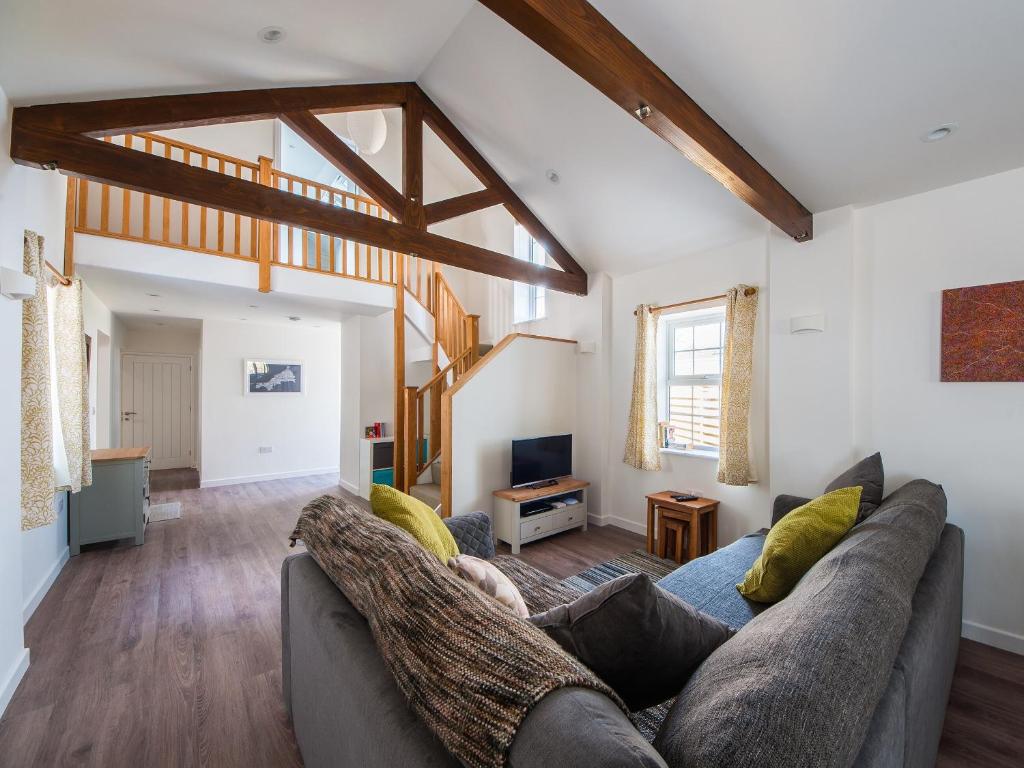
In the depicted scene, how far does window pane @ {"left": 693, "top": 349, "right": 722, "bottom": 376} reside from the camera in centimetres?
380

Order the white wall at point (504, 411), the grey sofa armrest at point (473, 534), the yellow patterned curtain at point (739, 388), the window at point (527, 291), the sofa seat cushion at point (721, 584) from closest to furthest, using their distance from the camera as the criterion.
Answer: the sofa seat cushion at point (721, 584), the grey sofa armrest at point (473, 534), the yellow patterned curtain at point (739, 388), the white wall at point (504, 411), the window at point (527, 291)

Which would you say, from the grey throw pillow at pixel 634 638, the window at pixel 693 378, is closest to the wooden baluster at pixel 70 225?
the grey throw pillow at pixel 634 638

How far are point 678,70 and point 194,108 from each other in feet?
9.04

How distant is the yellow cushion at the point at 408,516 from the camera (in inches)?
67.4

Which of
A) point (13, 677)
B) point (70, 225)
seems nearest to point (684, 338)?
point (13, 677)

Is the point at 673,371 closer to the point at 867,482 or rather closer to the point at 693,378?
the point at 693,378

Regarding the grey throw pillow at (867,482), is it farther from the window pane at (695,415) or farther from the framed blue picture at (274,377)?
the framed blue picture at (274,377)

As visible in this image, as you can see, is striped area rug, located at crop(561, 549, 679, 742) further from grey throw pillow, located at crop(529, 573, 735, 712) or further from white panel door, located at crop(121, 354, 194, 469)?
white panel door, located at crop(121, 354, 194, 469)

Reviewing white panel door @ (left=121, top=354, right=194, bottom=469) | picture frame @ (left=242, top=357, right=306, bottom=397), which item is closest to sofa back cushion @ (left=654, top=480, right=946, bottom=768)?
picture frame @ (left=242, top=357, right=306, bottom=397)

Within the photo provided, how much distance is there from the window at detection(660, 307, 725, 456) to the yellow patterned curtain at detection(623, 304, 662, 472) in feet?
0.68

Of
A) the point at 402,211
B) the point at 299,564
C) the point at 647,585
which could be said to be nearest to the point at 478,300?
the point at 402,211

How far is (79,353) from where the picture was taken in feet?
10.6

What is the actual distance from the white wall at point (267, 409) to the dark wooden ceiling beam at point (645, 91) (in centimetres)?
583

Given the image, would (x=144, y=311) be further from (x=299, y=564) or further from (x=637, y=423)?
(x=637, y=423)
